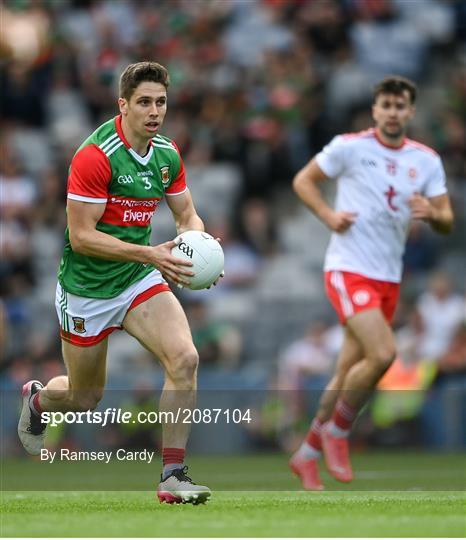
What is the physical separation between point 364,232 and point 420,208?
1.49ft

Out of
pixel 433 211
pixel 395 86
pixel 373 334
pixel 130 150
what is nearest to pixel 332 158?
pixel 395 86

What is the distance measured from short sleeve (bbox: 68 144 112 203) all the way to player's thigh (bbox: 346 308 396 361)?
2747 mm

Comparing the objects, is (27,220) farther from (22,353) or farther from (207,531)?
(207,531)

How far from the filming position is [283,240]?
760 inches

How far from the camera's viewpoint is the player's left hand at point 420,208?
1098cm

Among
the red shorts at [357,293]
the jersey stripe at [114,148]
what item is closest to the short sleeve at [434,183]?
the red shorts at [357,293]

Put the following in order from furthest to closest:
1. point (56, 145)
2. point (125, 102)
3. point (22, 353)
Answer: point (56, 145), point (22, 353), point (125, 102)

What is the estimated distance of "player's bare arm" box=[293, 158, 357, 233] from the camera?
11.1 metres

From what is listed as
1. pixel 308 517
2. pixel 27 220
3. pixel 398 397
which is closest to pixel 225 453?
pixel 398 397

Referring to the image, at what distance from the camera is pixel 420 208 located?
1101 cm

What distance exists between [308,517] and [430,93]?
44.8 feet

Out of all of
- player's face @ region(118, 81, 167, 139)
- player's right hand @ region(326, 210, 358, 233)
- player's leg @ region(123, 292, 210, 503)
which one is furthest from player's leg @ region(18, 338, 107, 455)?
player's right hand @ region(326, 210, 358, 233)

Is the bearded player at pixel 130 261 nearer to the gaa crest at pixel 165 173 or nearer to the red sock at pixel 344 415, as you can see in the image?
the gaa crest at pixel 165 173

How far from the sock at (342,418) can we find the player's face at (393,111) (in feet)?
6.73
